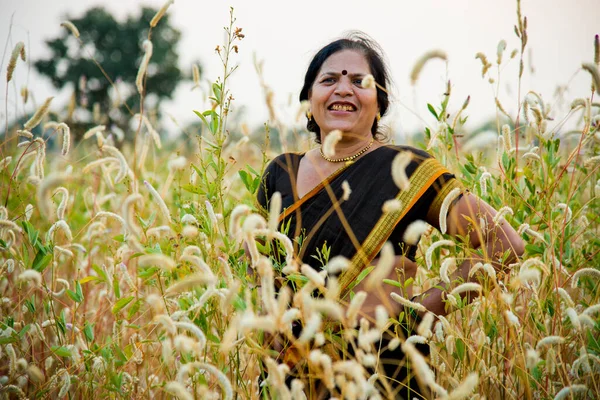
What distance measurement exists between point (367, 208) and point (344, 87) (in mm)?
500

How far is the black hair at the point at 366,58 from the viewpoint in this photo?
2209 millimetres

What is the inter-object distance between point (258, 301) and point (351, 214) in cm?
62

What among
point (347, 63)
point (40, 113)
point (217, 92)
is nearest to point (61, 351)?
point (40, 113)

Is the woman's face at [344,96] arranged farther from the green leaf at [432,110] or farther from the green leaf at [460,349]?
the green leaf at [460,349]

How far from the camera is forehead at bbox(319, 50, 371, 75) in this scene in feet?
6.98

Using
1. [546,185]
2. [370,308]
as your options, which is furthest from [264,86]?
[546,185]

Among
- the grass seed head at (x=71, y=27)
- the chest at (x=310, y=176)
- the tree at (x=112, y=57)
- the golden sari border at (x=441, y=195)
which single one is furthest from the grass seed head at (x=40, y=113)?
the tree at (x=112, y=57)

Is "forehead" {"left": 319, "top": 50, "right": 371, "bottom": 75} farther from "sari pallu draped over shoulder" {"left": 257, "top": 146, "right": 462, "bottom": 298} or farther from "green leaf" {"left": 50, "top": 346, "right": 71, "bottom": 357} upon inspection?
"green leaf" {"left": 50, "top": 346, "right": 71, "bottom": 357}

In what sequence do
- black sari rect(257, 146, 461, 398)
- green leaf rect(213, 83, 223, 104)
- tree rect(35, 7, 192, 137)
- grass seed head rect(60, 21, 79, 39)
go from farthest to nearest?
tree rect(35, 7, 192, 137) < grass seed head rect(60, 21, 79, 39) < black sari rect(257, 146, 461, 398) < green leaf rect(213, 83, 223, 104)

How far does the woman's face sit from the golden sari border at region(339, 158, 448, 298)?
0.36 m

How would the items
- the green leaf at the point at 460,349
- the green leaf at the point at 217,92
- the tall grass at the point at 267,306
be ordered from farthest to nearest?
the green leaf at the point at 217,92 < the green leaf at the point at 460,349 < the tall grass at the point at 267,306

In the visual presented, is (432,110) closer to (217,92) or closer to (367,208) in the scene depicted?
(367,208)

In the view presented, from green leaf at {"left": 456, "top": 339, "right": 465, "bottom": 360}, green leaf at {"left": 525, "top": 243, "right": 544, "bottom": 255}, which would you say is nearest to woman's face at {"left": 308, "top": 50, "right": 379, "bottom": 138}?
green leaf at {"left": 525, "top": 243, "right": 544, "bottom": 255}

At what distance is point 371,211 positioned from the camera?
75.6 inches
